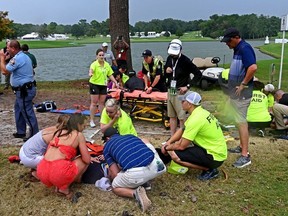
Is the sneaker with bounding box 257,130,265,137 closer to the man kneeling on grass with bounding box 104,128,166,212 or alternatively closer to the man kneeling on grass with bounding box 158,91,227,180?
the man kneeling on grass with bounding box 158,91,227,180

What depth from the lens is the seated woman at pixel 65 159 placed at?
3.66 metres

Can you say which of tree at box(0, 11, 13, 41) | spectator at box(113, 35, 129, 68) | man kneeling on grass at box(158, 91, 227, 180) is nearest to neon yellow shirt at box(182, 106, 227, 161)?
man kneeling on grass at box(158, 91, 227, 180)

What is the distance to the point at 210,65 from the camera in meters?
13.0

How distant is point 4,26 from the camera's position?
1341 cm

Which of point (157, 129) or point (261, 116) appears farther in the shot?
point (157, 129)

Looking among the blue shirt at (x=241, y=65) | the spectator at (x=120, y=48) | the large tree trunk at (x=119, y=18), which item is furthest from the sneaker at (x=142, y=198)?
the large tree trunk at (x=119, y=18)

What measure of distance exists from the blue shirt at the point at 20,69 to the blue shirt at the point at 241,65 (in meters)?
3.12

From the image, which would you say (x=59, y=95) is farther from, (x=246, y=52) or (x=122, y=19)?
(x=246, y=52)

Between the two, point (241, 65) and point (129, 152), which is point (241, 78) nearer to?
point (241, 65)

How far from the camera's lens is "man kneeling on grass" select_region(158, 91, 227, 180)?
404 cm

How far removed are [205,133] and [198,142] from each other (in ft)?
0.51

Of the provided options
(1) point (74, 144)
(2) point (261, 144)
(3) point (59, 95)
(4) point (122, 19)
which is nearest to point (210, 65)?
(4) point (122, 19)

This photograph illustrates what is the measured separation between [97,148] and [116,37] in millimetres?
6982

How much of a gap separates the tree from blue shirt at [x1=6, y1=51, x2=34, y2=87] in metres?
8.76
